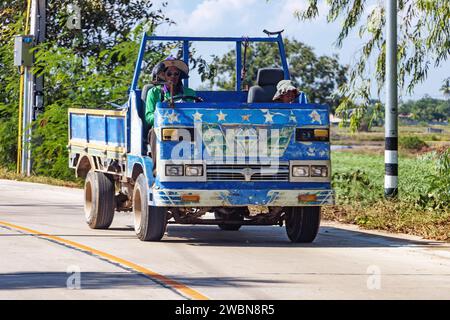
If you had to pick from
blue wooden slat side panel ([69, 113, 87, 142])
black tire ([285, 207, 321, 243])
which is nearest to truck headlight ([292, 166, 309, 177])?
black tire ([285, 207, 321, 243])

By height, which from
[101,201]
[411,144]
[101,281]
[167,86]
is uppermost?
[411,144]

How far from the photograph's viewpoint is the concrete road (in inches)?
456

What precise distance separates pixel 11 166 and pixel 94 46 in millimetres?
4892

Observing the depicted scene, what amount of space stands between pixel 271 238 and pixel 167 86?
274 centimetres

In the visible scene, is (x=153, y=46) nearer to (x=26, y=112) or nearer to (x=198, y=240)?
(x=26, y=112)

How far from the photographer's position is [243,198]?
15531 mm

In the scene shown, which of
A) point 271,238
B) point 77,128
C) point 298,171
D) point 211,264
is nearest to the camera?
point 211,264

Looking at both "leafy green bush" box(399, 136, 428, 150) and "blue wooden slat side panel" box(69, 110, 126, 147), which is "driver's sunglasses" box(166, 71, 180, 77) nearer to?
"blue wooden slat side panel" box(69, 110, 126, 147)

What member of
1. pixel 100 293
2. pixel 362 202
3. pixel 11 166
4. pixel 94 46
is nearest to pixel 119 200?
pixel 362 202

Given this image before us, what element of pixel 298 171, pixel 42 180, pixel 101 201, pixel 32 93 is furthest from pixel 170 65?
pixel 32 93

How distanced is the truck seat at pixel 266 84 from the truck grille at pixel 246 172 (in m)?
1.67

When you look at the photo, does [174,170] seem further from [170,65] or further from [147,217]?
[170,65]

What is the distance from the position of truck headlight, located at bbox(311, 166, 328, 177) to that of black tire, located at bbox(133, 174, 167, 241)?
77.9 inches

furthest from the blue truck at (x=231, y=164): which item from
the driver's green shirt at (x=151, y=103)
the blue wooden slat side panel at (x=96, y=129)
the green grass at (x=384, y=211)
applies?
the green grass at (x=384, y=211)
